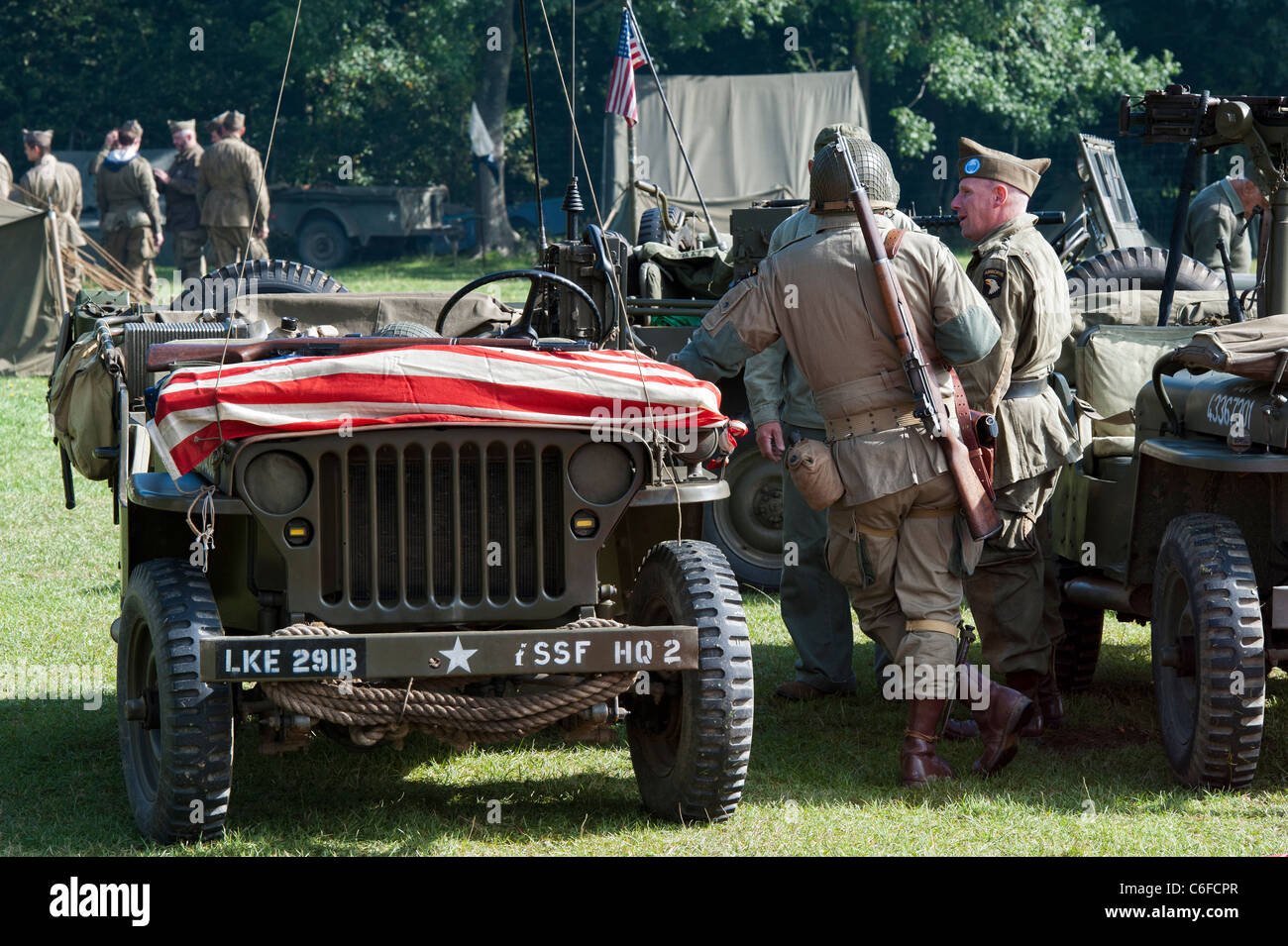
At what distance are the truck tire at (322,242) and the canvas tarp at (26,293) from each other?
1120cm

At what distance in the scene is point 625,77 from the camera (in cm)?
1388

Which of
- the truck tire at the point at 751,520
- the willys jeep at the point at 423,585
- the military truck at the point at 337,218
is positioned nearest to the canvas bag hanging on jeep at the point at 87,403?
the willys jeep at the point at 423,585

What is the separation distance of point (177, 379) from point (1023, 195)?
298 cm

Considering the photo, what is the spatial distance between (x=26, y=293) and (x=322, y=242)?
37.7 feet

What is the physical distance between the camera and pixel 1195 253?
10547mm

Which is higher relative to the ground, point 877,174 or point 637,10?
point 637,10

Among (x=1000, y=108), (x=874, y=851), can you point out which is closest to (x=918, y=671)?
(x=874, y=851)

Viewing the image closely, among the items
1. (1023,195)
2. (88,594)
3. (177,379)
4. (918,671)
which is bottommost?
(88,594)

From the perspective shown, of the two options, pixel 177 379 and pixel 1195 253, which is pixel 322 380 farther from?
pixel 1195 253

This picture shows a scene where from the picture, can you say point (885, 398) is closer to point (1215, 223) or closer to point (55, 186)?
point (1215, 223)

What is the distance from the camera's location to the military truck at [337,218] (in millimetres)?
26234

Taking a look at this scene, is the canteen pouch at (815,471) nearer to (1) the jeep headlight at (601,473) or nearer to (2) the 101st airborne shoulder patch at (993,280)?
(1) the jeep headlight at (601,473)

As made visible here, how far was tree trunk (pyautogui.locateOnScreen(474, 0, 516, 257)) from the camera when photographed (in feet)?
91.9

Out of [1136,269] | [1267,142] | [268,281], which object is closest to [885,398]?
[1267,142]
